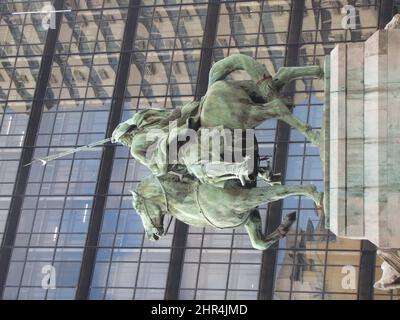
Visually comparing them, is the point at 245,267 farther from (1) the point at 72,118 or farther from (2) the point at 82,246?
(1) the point at 72,118

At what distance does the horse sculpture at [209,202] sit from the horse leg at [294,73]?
1.51m

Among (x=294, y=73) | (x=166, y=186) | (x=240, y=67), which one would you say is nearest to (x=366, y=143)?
(x=294, y=73)

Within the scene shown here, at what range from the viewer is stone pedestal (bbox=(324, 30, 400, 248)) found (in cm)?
1034

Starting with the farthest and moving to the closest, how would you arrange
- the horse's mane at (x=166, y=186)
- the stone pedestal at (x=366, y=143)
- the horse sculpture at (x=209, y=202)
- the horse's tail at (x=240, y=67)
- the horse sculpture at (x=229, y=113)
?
the horse's mane at (x=166, y=186)
the horse's tail at (x=240, y=67)
the horse sculpture at (x=209, y=202)
the horse sculpture at (x=229, y=113)
the stone pedestal at (x=366, y=143)

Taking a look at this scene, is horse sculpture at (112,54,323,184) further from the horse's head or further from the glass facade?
the glass facade

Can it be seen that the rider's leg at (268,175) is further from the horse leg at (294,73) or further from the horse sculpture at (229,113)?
the horse leg at (294,73)

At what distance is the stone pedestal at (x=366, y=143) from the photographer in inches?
407

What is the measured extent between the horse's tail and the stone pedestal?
132 centimetres

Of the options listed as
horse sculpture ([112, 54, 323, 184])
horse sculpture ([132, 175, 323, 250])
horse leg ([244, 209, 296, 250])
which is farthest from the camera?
horse leg ([244, 209, 296, 250])

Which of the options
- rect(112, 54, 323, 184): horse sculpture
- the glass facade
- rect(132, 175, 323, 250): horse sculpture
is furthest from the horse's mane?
the glass facade

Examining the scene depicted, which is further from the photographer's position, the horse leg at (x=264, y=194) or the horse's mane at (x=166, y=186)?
the horse's mane at (x=166, y=186)

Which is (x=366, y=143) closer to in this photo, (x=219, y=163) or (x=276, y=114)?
(x=276, y=114)

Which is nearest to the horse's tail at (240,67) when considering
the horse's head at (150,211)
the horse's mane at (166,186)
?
the horse's mane at (166,186)

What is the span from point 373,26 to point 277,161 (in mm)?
6166
